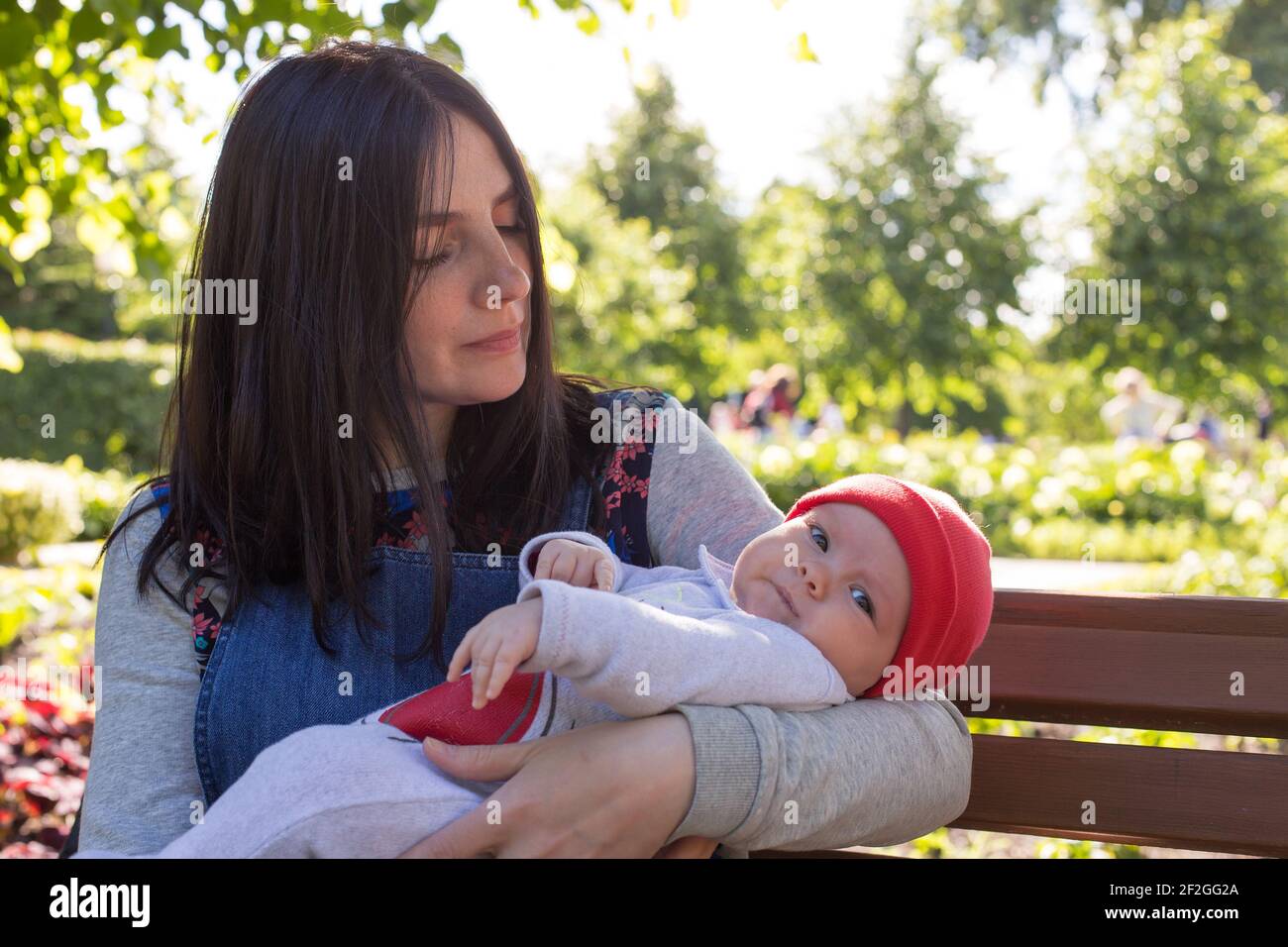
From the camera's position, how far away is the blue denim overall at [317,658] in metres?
1.84

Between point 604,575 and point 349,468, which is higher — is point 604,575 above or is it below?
below

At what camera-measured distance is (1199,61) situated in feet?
52.1

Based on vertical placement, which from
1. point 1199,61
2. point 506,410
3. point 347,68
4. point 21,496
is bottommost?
point 21,496

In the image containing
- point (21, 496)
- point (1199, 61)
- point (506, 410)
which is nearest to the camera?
point (506, 410)

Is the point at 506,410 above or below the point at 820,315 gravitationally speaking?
below

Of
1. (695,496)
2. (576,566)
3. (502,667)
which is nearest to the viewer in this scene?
(502,667)

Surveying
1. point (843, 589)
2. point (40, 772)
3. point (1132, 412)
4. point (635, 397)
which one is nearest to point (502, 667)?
point (843, 589)

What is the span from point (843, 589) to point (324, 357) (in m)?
0.91

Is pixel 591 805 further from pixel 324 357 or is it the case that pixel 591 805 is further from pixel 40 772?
pixel 40 772

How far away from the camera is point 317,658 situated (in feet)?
6.22

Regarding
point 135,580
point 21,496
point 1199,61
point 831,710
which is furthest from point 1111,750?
point 1199,61

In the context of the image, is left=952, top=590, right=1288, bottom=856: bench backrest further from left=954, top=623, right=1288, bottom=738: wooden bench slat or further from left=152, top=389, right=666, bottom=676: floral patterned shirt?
left=152, top=389, right=666, bottom=676: floral patterned shirt
